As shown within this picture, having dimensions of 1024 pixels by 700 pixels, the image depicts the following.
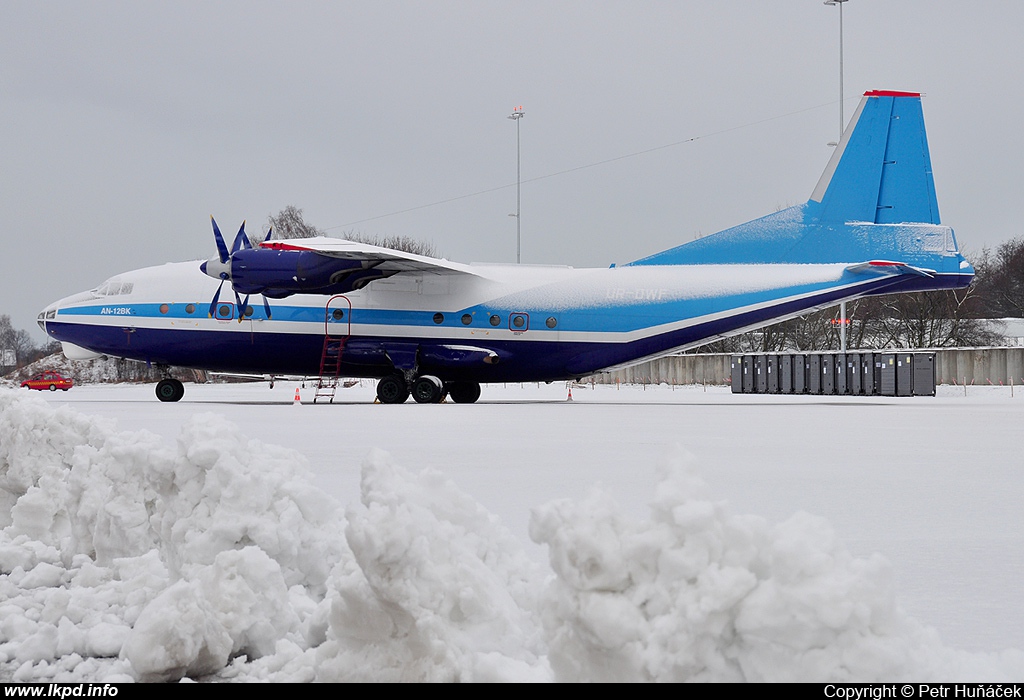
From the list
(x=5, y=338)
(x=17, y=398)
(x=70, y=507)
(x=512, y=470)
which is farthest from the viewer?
(x=5, y=338)

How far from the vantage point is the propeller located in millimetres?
20094

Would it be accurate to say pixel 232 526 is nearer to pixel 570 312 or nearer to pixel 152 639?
pixel 152 639

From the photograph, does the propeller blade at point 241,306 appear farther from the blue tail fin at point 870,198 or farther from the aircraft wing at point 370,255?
the blue tail fin at point 870,198

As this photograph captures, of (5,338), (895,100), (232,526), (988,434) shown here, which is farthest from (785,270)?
(5,338)

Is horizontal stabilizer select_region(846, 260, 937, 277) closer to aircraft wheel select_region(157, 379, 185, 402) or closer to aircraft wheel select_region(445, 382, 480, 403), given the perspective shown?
aircraft wheel select_region(445, 382, 480, 403)

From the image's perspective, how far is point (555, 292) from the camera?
20922 millimetres

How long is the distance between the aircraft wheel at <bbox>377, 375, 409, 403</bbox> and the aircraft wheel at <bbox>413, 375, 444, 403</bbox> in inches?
12.6

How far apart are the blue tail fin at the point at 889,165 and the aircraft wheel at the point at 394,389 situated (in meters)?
10.4

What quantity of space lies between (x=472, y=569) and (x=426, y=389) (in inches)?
714

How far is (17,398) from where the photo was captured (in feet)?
21.5

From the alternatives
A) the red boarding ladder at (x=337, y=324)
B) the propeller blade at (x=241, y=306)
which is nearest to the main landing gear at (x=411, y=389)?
the red boarding ladder at (x=337, y=324)

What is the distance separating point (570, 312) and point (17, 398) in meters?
15.1

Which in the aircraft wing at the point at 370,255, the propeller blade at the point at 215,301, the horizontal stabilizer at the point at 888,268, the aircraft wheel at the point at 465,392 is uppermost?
the aircraft wing at the point at 370,255

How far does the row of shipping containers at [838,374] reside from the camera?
29836 mm
